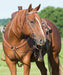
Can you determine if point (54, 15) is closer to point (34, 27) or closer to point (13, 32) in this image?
point (13, 32)

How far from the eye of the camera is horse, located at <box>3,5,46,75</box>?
22.0 ft

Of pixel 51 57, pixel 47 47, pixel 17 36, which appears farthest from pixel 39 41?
pixel 51 57

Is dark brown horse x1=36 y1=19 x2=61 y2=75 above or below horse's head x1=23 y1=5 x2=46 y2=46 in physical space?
below

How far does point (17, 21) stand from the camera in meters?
6.96

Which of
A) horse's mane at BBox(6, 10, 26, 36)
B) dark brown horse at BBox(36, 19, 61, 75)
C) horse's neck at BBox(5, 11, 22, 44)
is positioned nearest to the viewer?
horse's mane at BBox(6, 10, 26, 36)

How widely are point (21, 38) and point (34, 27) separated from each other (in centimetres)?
67

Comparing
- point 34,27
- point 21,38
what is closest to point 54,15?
point 21,38

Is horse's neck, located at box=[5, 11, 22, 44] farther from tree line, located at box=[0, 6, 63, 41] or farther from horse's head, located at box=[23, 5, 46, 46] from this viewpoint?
tree line, located at box=[0, 6, 63, 41]

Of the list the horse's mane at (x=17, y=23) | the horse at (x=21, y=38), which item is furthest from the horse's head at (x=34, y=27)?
the horse's mane at (x=17, y=23)

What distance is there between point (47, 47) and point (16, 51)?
3.72 feet

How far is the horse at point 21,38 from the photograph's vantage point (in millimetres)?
6703

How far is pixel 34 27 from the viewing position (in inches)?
260

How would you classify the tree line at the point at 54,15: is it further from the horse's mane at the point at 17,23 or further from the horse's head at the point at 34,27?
the horse's head at the point at 34,27

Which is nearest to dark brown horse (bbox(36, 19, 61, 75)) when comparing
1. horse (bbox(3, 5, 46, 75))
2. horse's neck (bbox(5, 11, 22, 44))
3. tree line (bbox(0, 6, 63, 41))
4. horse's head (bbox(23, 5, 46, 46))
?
horse (bbox(3, 5, 46, 75))
